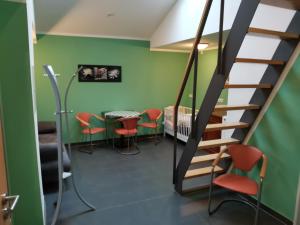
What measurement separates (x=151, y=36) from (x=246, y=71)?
115 inches

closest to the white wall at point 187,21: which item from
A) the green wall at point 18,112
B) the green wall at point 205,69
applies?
the green wall at point 205,69

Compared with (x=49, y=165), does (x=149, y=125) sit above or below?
above

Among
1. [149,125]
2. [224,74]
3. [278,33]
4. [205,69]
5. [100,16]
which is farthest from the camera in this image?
[205,69]

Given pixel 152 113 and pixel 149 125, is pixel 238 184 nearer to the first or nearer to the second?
pixel 149 125

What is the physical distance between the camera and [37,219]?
2.08m

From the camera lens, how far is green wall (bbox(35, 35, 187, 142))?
15.6 feet

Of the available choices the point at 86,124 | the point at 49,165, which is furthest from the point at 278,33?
the point at 86,124

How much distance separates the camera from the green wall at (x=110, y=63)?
4758 mm

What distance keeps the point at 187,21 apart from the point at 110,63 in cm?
206

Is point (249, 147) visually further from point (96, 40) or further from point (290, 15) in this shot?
point (96, 40)

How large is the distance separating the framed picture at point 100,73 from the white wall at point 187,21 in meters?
1.15

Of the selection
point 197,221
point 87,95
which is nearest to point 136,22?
point 87,95

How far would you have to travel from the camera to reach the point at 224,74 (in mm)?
2209

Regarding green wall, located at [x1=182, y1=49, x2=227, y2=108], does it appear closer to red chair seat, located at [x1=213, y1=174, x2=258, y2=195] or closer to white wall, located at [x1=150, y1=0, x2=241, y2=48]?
white wall, located at [x1=150, y1=0, x2=241, y2=48]
